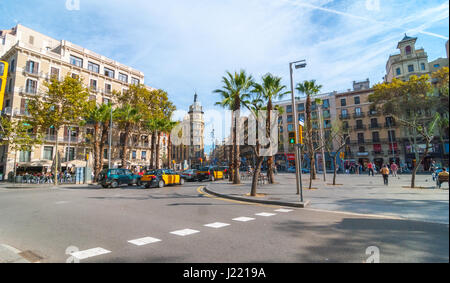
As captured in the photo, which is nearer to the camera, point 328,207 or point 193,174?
point 328,207

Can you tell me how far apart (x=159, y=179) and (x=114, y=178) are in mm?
4390

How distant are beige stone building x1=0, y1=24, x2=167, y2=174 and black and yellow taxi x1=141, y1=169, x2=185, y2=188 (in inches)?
607

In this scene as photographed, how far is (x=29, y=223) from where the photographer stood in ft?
22.1

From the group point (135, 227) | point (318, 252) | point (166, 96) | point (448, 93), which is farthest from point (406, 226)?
point (166, 96)

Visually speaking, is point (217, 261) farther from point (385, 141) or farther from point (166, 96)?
point (385, 141)

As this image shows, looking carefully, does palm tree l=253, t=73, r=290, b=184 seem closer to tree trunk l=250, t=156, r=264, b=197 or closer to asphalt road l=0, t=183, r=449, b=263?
tree trunk l=250, t=156, r=264, b=197

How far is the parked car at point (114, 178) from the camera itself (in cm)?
2012

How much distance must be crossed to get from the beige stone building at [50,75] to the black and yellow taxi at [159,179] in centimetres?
1541

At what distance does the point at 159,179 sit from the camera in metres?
19.5

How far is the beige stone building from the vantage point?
32.6 m

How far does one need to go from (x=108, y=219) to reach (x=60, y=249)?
106 inches

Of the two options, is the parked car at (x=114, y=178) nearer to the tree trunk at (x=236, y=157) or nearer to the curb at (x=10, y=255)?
the tree trunk at (x=236, y=157)

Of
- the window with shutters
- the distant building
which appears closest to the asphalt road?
the distant building
